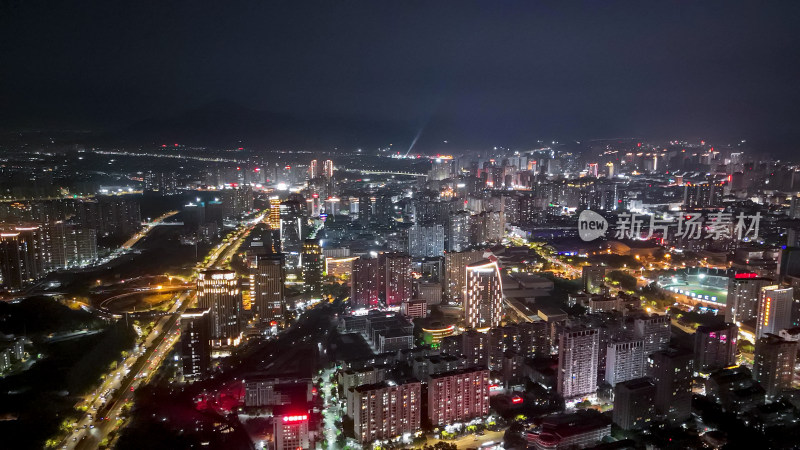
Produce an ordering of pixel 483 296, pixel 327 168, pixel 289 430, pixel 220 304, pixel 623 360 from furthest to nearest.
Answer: pixel 327 168 → pixel 483 296 → pixel 220 304 → pixel 623 360 → pixel 289 430

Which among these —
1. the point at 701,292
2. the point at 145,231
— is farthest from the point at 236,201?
the point at 701,292

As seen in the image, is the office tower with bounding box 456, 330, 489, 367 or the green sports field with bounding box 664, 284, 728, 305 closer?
the office tower with bounding box 456, 330, 489, 367

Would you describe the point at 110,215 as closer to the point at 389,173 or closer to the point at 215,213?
the point at 215,213

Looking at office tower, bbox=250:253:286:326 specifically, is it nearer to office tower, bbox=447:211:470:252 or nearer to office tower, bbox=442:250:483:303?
office tower, bbox=442:250:483:303

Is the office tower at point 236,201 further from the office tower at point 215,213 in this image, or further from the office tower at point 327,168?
the office tower at point 327,168

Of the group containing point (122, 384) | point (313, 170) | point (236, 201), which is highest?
point (313, 170)

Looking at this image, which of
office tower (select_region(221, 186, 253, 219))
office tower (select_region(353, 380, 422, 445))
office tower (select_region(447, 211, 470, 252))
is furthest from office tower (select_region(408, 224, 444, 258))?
office tower (select_region(353, 380, 422, 445))
